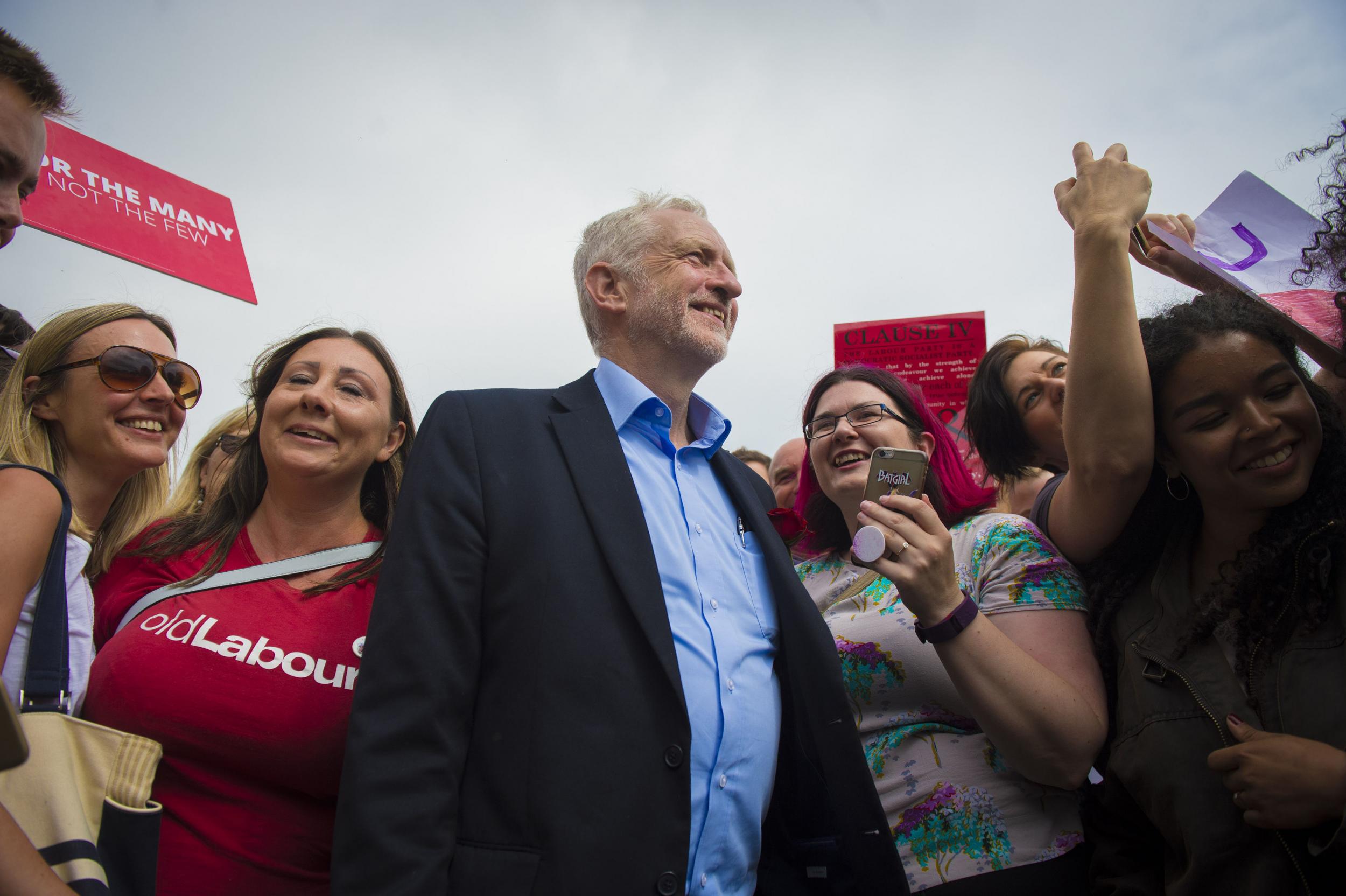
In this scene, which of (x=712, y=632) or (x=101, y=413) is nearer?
(x=712, y=632)

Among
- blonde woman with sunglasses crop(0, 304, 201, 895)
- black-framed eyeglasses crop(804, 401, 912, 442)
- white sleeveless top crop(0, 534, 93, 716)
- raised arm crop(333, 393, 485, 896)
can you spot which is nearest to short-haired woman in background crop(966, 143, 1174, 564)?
black-framed eyeglasses crop(804, 401, 912, 442)

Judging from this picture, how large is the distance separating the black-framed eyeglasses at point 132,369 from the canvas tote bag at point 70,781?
78 cm

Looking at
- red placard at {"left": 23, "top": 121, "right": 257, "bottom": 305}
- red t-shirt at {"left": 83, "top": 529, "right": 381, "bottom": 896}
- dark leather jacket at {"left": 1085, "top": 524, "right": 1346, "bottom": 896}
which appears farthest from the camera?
red placard at {"left": 23, "top": 121, "right": 257, "bottom": 305}

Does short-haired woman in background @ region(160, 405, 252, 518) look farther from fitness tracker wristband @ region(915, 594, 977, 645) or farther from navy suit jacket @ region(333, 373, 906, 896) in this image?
fitness tracker wristband @ region(915, 594, 977, 645)

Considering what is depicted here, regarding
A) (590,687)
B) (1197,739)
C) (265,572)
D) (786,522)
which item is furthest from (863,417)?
(265,572)

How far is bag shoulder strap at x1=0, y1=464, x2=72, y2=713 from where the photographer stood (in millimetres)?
1625

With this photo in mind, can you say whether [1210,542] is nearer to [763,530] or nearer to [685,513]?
[763,530]

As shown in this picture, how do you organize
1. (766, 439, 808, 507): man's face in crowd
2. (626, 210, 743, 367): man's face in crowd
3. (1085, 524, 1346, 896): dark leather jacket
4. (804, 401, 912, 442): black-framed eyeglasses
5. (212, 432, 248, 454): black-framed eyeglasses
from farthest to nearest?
(766, 439, 808, 507): man's face in crowd → (212, 432, 248, 454): black-framed eyeglasses → (804, 401, 912, 442): black-framed eyeglasses → (626, 210, 743, 367): man's face in crowd → (1085, 524, 1346, 896): dark leather jacket

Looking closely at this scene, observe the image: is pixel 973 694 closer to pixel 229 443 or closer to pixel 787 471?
pixel 229 443

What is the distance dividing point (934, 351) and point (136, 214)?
457 centimetres

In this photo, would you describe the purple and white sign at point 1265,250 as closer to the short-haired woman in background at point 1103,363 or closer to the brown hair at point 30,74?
the short-haired woman in background at point 1103,363

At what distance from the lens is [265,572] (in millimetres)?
2217

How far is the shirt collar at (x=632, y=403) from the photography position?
221cm

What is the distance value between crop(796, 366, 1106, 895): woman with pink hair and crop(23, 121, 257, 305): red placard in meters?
3.62
